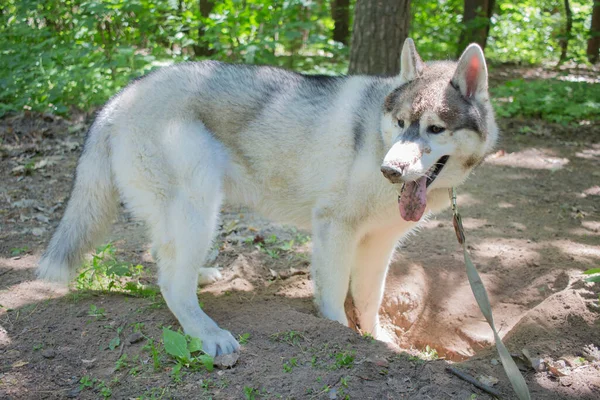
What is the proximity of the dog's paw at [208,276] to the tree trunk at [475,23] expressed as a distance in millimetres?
8486

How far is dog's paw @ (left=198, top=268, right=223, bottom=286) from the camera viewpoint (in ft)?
15.0

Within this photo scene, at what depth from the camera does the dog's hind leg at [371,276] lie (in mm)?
4254

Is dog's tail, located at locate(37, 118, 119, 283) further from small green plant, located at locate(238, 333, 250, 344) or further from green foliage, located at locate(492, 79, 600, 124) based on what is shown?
green foliage, located at locate(492, 79, 600, 124)

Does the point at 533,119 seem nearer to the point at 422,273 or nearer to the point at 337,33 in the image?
the point at 422,273

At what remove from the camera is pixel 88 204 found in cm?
383

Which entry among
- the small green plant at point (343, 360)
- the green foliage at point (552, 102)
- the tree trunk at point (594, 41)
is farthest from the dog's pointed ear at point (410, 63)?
the tree trunk at point (594, 41)

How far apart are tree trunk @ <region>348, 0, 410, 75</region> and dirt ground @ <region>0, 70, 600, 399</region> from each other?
1.80 m

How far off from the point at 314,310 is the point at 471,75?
6.63 feet

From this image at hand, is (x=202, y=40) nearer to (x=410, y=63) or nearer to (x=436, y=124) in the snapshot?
(x=410, y=63)

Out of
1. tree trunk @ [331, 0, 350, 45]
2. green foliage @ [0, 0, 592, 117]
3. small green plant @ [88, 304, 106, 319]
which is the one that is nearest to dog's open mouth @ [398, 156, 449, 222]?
small green plant @ [88, 304, 106, 319]

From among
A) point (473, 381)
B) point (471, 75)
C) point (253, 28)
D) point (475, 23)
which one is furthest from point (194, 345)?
point (475, 23)

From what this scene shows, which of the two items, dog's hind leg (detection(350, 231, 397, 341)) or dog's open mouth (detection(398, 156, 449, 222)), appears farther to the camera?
dog's hind leg (detection(350, 231, 397, 341))

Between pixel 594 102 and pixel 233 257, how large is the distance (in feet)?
22.5

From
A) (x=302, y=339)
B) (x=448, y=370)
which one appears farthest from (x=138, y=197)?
(x=448, y=370)
